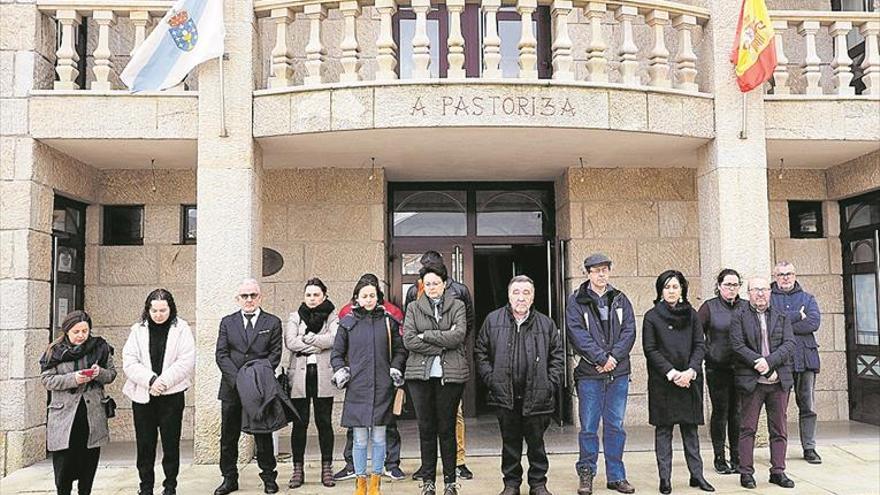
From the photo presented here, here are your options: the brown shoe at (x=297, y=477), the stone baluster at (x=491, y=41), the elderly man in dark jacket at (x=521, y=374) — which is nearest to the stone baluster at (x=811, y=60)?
the stone baluster at (x=491, y=41)

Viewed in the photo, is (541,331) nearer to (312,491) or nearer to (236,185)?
(312,491)

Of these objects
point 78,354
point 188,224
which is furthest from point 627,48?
point 78,354

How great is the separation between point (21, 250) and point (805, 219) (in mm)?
9154

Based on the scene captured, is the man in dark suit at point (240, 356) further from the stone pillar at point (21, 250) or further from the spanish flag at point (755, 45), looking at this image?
the spanish flag at point (755, 45)

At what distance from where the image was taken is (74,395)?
18.2ft

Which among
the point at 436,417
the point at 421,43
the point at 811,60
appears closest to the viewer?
the point at 436,417

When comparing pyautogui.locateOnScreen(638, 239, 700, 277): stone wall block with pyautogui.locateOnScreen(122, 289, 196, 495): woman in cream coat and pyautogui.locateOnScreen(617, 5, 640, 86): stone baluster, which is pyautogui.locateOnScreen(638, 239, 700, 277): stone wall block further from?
pyautogui.locateOnScreen(122, 289, 196, 495): woman in cream coat

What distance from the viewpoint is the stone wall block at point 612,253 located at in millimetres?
9508

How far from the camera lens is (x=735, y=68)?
789cm

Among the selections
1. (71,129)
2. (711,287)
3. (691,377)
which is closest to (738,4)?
(711,287)

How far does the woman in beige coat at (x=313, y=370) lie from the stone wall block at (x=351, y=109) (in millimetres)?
1694

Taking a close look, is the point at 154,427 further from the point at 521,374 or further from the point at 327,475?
the point at 521,374

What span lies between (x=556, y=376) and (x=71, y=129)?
5.30 meters

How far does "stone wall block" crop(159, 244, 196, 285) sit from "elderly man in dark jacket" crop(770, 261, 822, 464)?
21.3ft
